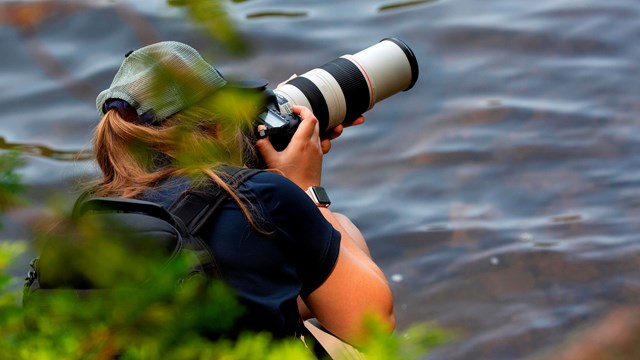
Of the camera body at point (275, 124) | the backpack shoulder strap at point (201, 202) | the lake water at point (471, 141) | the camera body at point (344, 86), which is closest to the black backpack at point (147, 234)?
the backpack shoulder strap at point (201, 202)

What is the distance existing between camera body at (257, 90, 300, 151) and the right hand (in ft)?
0.04

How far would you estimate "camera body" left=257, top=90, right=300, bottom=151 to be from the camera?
1.96m

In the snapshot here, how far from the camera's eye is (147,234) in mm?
854

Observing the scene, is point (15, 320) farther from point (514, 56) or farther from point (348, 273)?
point (514, 56)

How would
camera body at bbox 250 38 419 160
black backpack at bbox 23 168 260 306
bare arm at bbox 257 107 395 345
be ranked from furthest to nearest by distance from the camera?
camera body at bbox 250 38 419 160
bare arm at bbox 257 107 395 345
black backpack at bbox 23 168 260 306

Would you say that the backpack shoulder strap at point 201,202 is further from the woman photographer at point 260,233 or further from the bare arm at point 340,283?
the bare arm at point 340,283

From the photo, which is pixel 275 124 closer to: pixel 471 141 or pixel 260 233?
pixel 260 233

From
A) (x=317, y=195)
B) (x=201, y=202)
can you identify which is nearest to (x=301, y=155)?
(x=317, y=195)

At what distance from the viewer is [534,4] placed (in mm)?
5301

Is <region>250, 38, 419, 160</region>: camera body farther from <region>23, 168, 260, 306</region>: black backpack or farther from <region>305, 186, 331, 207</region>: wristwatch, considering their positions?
<region>23, 168, 260, 306</region>: black backpack

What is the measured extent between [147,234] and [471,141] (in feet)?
12.0

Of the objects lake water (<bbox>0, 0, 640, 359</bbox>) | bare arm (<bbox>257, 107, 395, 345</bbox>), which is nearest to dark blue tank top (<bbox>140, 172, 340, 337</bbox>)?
bare arm (<bbox>257, 107, 395, 345</bbox>)

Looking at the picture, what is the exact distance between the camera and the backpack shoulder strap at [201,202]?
1623 mm

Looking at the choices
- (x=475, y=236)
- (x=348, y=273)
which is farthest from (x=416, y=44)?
(x=348, y=273)
